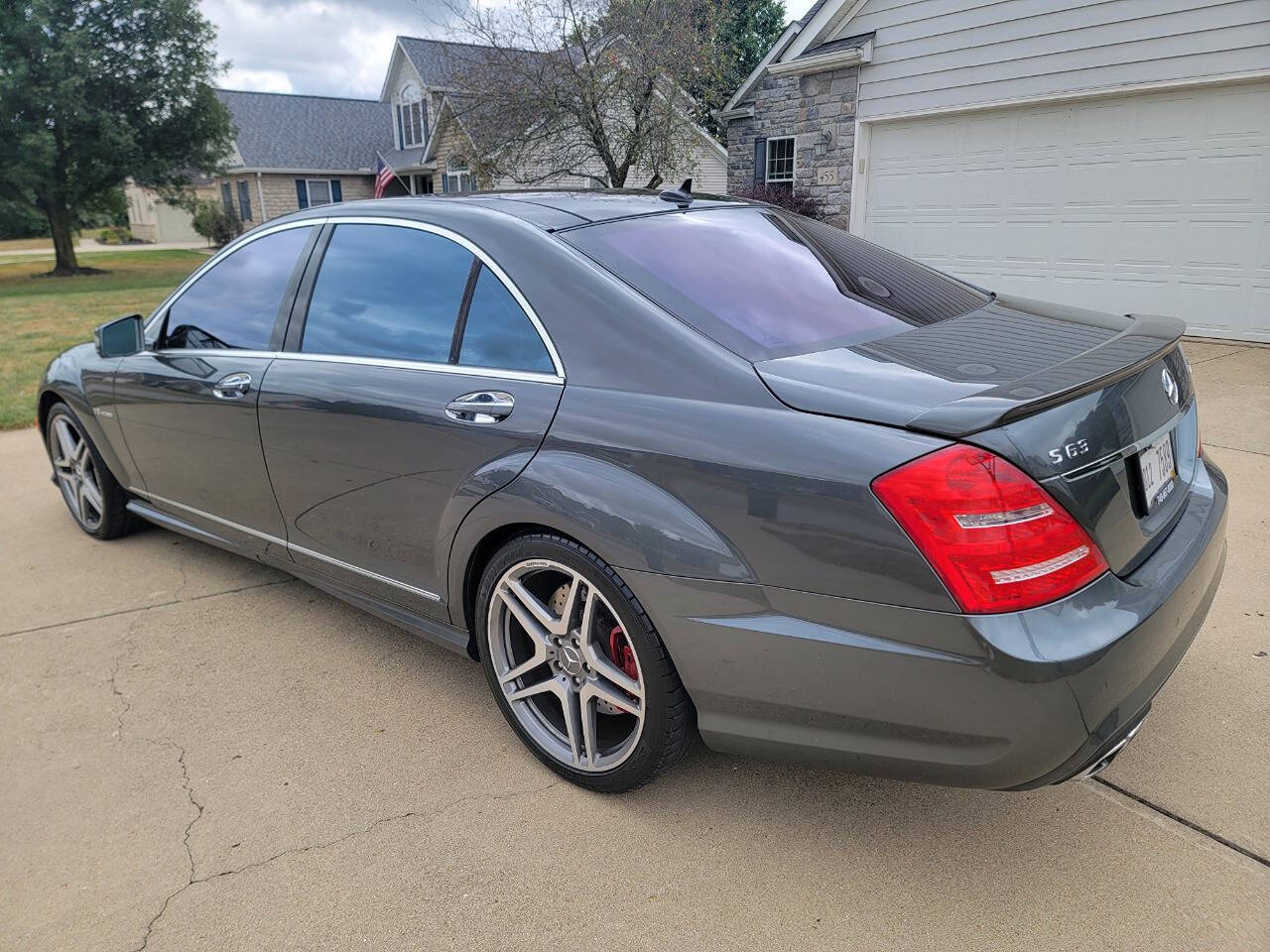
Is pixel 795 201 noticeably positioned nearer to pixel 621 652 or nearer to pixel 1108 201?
pixel 1108 201

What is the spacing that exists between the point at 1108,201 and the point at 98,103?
24.9 meters

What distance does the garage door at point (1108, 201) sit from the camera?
8273 millimetres

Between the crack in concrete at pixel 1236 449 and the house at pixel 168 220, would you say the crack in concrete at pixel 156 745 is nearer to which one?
the crack in concrete at pixel 1236 449

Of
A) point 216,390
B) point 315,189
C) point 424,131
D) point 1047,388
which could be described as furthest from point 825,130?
point 315,189

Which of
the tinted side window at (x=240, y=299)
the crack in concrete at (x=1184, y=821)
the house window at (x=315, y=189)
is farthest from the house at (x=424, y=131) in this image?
the crack in concrete at (x=1184, y=821)

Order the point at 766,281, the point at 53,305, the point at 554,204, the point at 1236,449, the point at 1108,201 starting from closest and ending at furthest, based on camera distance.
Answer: the point at 766,281 < the point at 554,204 < the point at 1236,449 < the point at 1108,201 < the point at 53,305

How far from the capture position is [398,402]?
2.75 meters

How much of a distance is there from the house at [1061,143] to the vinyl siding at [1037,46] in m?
0.02

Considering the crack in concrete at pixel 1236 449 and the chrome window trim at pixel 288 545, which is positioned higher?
the chrome window trim at pixel 288 545

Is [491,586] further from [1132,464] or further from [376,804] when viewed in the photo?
[1132,464]

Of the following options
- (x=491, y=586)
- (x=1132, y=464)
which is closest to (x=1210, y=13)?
(x=1132, y=464)

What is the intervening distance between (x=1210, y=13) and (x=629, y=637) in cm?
904

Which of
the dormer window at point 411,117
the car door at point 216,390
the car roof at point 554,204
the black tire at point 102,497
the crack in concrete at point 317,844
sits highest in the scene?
the dormer window at point 411,117

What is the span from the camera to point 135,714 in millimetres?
3000
